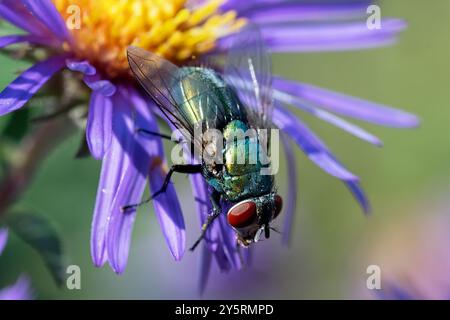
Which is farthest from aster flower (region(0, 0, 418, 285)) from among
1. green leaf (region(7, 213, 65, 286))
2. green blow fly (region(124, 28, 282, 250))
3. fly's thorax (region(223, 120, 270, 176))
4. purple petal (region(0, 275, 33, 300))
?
purple petal (region(0, 275, 33, 300))

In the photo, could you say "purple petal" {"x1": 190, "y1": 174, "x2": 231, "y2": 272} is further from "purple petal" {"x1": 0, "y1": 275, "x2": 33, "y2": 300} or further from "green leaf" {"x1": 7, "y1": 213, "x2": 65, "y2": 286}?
"purple petal" {"x1": 0, "y1": 275, "x2": 33, "y2": 300}

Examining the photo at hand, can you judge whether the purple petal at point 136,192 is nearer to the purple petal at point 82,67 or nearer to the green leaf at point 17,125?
the purple petal at point 82,67

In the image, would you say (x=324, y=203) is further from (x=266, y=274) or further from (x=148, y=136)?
(x=148, y=136)

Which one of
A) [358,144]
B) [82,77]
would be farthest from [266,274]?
[82,77]

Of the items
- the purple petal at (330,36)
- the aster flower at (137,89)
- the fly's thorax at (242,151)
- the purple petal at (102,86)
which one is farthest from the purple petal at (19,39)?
the purple petal at (330,36)

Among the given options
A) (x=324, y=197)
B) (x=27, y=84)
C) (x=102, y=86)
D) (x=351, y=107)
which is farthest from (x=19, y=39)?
(x=324, y=197)

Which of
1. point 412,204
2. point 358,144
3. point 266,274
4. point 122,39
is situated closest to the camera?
point 122,39
